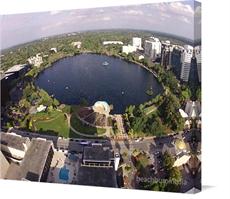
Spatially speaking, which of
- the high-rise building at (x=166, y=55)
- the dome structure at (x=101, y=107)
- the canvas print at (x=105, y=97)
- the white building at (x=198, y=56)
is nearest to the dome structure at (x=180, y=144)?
the canvas print at (x=105, y=97)

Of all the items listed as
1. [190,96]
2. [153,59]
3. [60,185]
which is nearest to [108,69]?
[153,59]

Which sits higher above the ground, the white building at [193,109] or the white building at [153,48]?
the white building at [153,48]

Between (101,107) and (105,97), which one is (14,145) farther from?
(105,97)

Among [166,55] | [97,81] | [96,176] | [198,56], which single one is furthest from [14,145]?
[198,56]

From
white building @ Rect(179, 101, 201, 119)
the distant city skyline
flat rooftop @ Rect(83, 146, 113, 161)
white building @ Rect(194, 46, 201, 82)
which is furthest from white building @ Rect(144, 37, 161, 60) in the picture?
flat rooftop @ Rect(83, 146, 113, 161)

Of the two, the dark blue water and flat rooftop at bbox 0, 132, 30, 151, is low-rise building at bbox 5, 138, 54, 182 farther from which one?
the dark blue water

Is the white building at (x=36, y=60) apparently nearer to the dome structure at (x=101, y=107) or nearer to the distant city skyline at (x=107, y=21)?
the distant city skyline at (x=107, y=21)

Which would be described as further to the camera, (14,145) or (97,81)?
(14,145)
